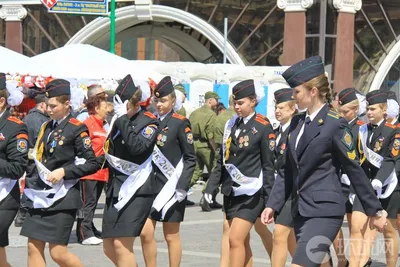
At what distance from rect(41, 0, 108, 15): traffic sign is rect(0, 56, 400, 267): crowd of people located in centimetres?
1825

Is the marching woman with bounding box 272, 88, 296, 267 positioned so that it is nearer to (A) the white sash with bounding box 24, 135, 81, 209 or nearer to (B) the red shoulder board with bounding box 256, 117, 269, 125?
(B) the red shoulder board with bounding box 256, 117, 269, 125

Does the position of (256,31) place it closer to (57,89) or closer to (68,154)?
(57,89)

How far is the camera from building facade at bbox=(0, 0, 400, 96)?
105 feet

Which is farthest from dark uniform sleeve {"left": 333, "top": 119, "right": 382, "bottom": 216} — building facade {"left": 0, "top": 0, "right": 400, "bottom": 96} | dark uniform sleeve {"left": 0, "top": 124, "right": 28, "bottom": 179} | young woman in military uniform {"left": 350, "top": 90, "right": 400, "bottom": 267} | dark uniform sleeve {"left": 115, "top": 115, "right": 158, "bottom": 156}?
building facade {"left": 0, "top": 0, "right": 400, "bottom": 96}

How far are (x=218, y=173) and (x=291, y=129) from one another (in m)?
2.60

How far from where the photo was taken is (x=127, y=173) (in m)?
8.52

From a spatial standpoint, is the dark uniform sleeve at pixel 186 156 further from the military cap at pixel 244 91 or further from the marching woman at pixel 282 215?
the marching woman at pixel 282 215

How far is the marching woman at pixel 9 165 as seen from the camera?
27.1 feet

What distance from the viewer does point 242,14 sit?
34375mm

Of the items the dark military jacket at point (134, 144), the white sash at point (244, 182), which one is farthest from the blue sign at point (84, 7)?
the dark military jacket at point (134, 144)

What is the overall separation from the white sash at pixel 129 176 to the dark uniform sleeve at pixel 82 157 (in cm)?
19

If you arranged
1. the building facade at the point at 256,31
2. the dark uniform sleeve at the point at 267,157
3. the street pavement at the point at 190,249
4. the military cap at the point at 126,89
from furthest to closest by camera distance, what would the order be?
the building facade at the point at 256,31, the street pavement at the point at 190,249, the dark uniform sleeve at the point at 267,157, the military cap at the point at 126,89

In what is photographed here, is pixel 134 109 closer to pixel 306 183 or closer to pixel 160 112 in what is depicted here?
pixel 160 112

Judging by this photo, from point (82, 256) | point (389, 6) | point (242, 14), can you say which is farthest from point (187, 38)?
point (82, 256)
